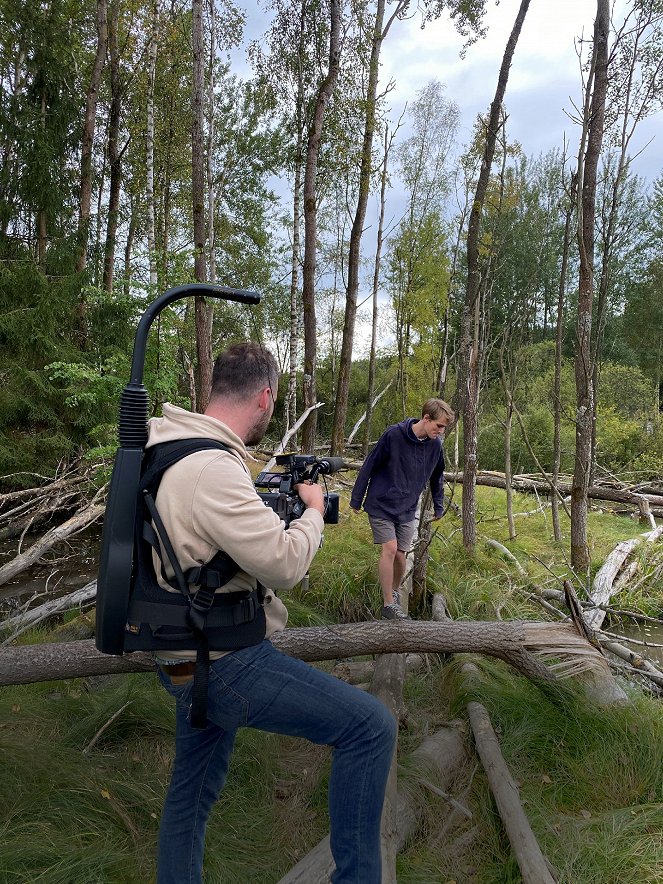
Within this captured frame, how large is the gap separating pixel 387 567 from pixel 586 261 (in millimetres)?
3931

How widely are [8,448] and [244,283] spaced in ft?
46.4

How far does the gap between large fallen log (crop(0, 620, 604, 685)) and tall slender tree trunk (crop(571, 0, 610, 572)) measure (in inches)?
122

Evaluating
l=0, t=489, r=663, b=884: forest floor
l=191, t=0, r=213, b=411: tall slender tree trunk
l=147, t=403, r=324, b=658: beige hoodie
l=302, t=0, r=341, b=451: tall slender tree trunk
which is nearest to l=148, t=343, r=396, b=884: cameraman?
l=147, t=403, r=324, b=658: beige hoodie

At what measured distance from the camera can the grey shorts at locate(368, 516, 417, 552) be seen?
15.2ft

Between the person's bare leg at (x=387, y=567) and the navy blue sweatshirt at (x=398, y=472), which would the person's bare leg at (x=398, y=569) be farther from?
the navy blue sweatshirt at (x=398, y=472)

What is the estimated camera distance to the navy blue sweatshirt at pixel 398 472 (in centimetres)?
468

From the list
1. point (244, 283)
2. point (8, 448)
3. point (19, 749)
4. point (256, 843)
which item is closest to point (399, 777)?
point (256, 843)

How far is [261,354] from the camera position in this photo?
1700mm

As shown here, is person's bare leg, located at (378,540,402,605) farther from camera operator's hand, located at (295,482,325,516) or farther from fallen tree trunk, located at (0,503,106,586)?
fallen tree trunk, located at (0,503,106,586)

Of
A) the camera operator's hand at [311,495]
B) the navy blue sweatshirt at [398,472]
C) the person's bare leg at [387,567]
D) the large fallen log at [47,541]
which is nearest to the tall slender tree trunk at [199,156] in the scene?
the large fallen log at [47,541]

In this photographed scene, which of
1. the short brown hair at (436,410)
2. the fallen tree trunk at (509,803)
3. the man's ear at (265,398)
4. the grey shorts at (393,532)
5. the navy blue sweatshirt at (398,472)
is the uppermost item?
the short brown hair at (436,410)

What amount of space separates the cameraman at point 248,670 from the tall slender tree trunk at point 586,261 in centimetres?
502

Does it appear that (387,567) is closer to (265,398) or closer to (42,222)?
(265,398)

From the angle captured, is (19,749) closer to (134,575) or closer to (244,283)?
(134,575)
